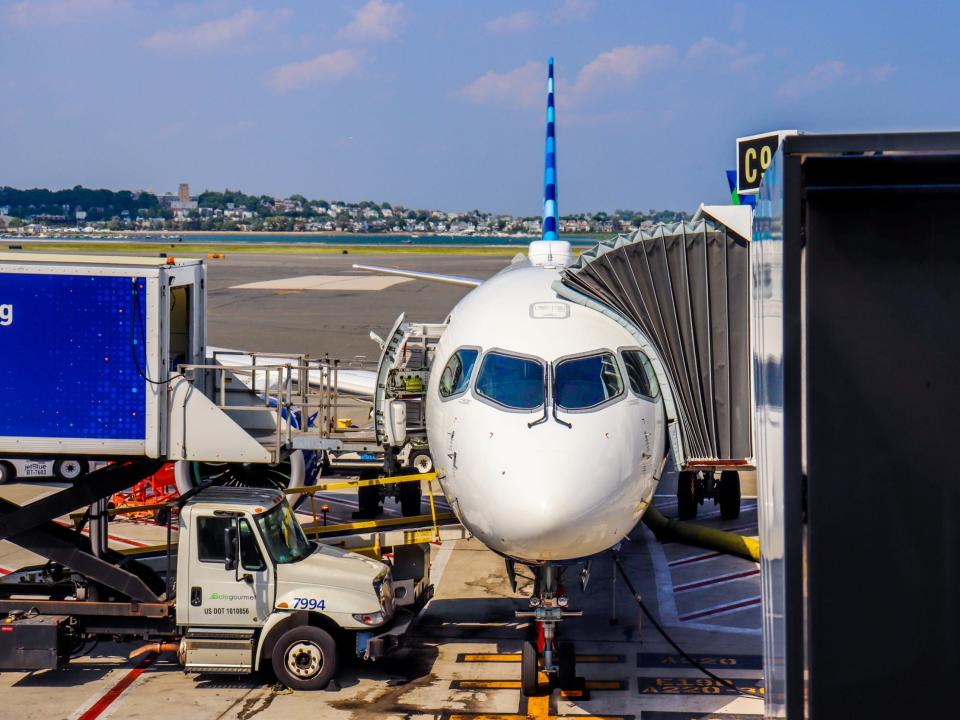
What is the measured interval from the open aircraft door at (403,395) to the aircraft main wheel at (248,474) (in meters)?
3.68

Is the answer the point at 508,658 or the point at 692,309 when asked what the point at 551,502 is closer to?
the point at 692,309

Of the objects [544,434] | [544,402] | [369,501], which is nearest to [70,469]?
[544,402]

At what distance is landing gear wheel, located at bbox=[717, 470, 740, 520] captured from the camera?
→ 2216 cm

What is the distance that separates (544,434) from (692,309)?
2723 millimetres

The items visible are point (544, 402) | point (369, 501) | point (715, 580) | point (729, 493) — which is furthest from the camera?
point (369, 501)

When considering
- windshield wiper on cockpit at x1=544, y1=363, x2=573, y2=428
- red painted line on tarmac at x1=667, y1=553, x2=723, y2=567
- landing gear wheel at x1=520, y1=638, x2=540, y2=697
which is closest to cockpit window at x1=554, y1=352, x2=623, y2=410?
windshield wiper on cockpit at x1=544, y1=363, x2=573, y2=428

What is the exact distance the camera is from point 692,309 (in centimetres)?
1327

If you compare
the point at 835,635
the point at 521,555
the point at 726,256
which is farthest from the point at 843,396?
the point at 726,256

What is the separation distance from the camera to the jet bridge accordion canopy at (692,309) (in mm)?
12828

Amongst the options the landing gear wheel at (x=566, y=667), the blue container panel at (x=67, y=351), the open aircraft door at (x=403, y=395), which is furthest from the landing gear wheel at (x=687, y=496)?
the blue container panel at (x=67, y=351)

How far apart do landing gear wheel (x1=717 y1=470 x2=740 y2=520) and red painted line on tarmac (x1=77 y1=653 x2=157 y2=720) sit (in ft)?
37.1

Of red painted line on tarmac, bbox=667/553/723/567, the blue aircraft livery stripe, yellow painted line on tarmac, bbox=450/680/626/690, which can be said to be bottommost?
yellow painted line on tarmac, bbox=450/680/626/690

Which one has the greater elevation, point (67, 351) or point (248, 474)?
point (67, 351)

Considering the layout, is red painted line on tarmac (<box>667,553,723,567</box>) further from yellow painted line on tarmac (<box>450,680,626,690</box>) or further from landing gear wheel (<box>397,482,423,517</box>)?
yellow painted line on tarmac (<box>450,680,626,690</box>)
